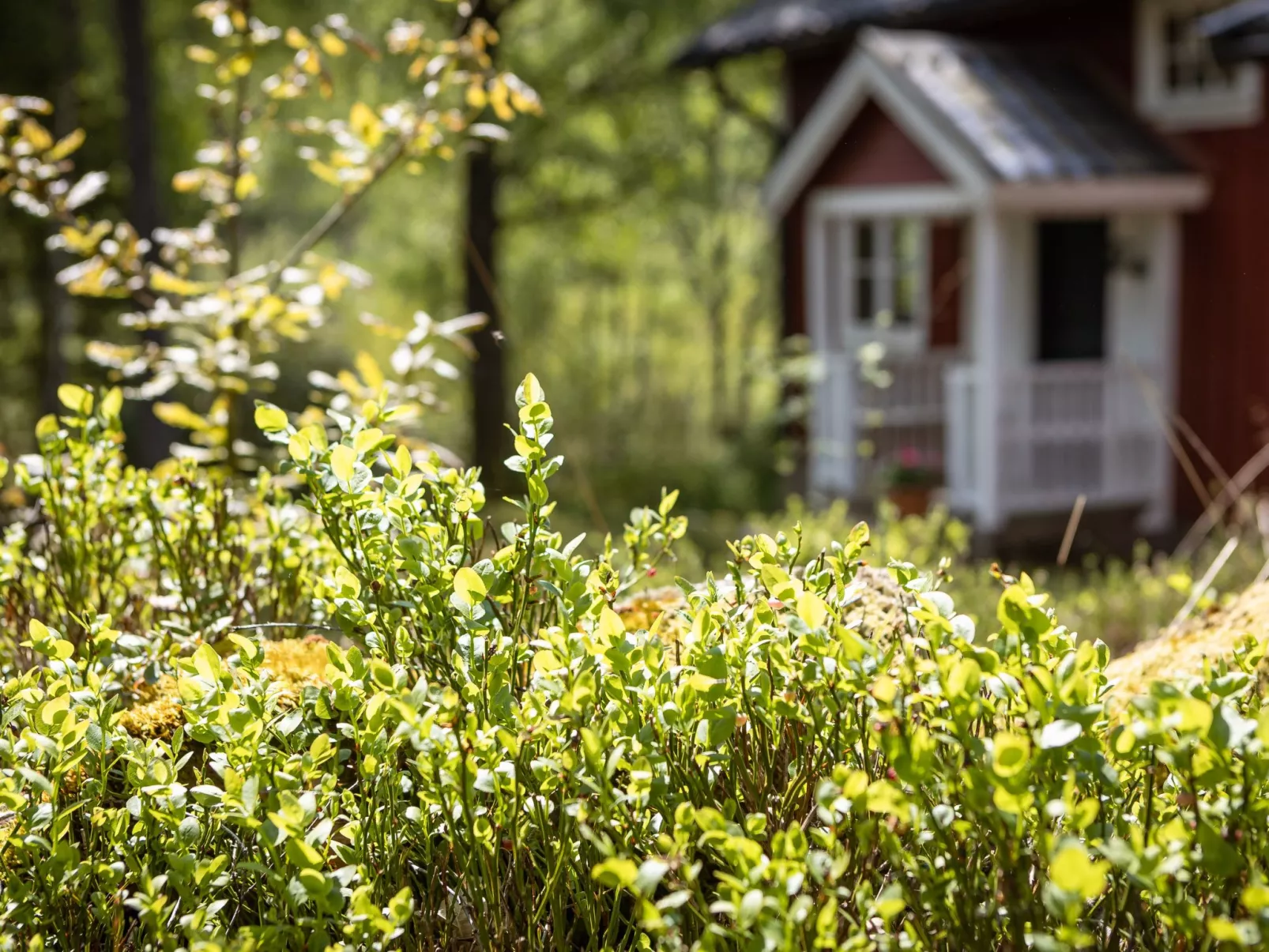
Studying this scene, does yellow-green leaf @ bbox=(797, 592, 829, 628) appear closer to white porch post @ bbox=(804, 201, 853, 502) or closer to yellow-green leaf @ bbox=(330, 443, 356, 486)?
yellow-green leaf @ bbox=(330, 443, 356, 486)

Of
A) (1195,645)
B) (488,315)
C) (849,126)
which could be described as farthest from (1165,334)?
(1195,645)

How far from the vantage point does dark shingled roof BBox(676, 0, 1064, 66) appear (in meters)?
10.8

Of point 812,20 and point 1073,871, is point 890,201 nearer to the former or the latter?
point 812,20

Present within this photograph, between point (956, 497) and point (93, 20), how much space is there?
37.0 ft

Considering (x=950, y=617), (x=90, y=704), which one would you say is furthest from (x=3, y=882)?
(x=950, y=617)

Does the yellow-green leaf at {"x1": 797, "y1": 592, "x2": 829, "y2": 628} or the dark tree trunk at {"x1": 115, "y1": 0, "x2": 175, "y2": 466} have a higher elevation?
the dark tree trunk at {"x1": 115, "y1": 0, "x2": 175, "y2": 466}

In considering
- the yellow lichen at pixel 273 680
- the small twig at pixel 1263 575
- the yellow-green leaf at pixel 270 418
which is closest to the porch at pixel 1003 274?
the small twig at pixel 1263 575

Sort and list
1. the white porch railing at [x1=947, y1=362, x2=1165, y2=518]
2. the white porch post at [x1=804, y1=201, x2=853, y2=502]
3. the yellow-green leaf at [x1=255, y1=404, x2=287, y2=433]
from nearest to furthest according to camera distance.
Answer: the yellow-green leaf at [x1=255, y1=404, x2=287, y2=433]
the white porch railing at [x1=947, y1=362, x2=1165, y2=518]
the white porch post at [x1=804, y1=201, x2=853, y2=502]

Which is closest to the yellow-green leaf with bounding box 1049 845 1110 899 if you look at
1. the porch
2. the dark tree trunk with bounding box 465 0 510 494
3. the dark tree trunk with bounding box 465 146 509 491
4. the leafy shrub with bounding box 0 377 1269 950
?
the leafy shrub with bounding box 0 377 1269 950

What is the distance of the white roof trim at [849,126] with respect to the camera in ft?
31.5

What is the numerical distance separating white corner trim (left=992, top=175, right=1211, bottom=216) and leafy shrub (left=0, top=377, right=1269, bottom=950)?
7.78 m

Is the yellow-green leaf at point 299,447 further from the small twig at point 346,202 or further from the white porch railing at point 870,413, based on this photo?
the white porch railing at point 870,413

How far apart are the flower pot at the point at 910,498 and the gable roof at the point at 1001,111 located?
204cm

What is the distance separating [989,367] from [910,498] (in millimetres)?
1060
